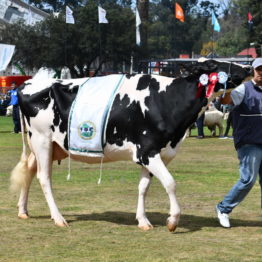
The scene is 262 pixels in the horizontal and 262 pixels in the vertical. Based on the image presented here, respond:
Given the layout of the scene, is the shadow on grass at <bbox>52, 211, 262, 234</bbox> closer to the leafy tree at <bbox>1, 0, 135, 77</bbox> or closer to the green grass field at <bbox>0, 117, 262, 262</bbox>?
the green grass field at <bbox>0, 117, 262, 262</bbox>

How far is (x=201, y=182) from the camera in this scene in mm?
13758

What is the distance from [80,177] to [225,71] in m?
5.66

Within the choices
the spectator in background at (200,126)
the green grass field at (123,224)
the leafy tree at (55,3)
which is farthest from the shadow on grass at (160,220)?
the leafy tree at (55,3)

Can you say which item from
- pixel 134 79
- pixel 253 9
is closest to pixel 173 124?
pixel 134 79

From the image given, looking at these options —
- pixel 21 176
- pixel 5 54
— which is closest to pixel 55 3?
pixel 5 54

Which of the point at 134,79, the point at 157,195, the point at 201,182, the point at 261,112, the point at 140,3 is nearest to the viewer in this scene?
the point at 261,112

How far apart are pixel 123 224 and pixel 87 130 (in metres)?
1.28

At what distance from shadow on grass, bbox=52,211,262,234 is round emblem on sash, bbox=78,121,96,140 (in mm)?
1144

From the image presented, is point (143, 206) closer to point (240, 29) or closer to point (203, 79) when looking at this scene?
point (203, 79)

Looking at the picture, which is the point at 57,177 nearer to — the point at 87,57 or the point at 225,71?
the point at 225,71

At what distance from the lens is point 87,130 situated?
9734 millimetres

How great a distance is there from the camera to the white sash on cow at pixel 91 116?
380 inches

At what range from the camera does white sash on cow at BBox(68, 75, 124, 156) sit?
9.66 metres

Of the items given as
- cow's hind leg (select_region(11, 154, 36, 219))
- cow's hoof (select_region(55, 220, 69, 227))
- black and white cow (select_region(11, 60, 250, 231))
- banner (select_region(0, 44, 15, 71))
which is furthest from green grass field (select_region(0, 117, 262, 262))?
banner (select_region(0, 44, 15, 71))
